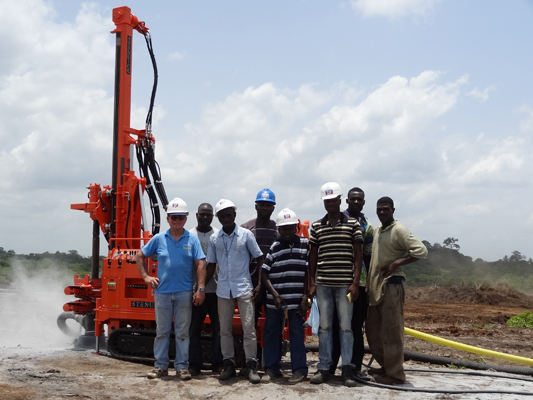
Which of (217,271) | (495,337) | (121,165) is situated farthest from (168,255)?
(495,337)

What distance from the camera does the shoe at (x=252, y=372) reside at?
6.29 m

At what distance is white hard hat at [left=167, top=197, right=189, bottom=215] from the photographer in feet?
22.2

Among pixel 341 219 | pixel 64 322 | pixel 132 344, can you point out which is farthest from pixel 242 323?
pixel 64 322

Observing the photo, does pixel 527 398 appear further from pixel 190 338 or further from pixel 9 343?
pixel 9 343

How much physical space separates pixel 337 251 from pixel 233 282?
129 centimetres

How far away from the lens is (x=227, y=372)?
6523 millimetres

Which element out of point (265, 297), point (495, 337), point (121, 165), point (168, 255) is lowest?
point (495, 337)

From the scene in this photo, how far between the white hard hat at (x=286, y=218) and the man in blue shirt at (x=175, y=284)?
111 centimetres

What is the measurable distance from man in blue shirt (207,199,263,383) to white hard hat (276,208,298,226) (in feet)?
1.37

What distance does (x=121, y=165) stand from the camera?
9461 mm

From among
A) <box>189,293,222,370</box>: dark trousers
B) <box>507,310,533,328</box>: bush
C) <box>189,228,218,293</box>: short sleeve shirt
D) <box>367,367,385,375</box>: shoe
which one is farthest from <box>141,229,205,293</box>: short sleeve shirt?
<box>507,310,533,328</box>: bush

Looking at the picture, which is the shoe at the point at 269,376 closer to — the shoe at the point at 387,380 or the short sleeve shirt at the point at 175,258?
the shoe at the point at 387,380

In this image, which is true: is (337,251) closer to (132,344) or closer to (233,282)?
(233,282)

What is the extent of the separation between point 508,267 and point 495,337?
22263 millimetres
